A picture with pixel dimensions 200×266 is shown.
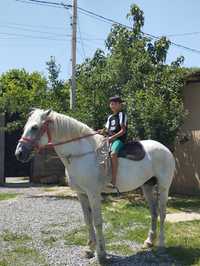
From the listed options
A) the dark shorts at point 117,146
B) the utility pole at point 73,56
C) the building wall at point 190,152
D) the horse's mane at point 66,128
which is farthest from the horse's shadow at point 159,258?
the utility pole at point 73,56

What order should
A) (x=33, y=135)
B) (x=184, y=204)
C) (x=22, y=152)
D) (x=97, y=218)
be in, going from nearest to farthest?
(x=22, y=152), (x=33, y=135), (x=97, y=218), (x=184, y=204)

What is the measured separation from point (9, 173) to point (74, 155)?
502 inches

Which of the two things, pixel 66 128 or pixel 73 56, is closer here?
pixel 66 128

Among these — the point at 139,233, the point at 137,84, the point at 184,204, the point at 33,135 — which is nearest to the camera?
the point at 33,135

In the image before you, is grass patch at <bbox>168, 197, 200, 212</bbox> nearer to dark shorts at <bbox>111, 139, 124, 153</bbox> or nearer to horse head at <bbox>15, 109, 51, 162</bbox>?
dark shorts at <bbox>111, 139, 124, 153</bbox>

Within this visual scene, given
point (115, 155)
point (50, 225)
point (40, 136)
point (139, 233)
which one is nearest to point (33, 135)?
point (40, 136)

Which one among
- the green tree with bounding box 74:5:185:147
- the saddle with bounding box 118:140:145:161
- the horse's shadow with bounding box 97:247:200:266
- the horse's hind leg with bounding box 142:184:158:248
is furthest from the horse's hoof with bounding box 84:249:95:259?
the green tree with bounding box 74:5:185:147

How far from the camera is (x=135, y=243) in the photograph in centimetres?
793

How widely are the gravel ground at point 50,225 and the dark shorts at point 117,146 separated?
160 cm

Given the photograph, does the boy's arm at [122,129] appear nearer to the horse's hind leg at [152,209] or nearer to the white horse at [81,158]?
the white horse at [81,158]

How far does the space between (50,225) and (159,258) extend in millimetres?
3166

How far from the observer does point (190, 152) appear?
14.2 meters

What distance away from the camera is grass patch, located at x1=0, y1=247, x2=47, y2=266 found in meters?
6.69

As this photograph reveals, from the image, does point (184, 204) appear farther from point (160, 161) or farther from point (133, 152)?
point (133, 152)
